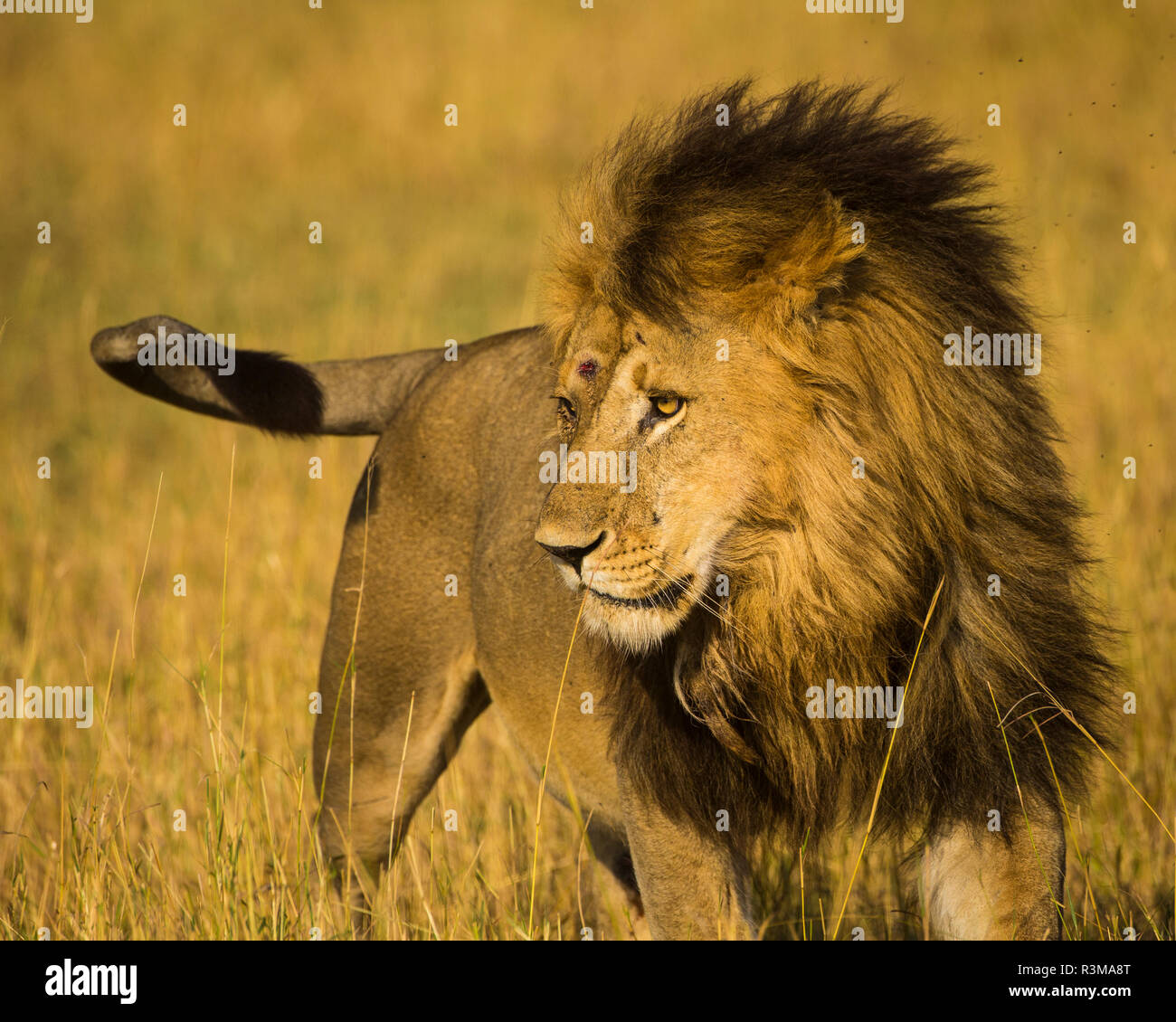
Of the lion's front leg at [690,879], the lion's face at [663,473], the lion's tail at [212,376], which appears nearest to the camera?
the lion's face at [663,473]

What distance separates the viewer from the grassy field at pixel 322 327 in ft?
14.0

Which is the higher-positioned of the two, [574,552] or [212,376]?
[212,376]

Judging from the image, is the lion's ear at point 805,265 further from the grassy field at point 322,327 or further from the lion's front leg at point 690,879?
the lion's front leg at point 690,879

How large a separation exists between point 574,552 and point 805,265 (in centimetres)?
73

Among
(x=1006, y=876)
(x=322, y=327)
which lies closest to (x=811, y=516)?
(x=1006, y=876)

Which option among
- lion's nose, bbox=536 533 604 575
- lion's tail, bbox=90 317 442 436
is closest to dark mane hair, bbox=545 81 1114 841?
lion's nose, bbox=536 533 604 575

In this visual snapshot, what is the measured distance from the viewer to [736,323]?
2.82 meters

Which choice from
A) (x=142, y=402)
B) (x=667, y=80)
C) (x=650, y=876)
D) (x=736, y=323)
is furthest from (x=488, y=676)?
(x=667, y=80)

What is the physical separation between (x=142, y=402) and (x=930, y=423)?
9.50 m

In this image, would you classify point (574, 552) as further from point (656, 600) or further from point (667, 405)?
point (667, 405)

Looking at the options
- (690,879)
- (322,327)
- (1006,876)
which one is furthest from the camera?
(322,327)

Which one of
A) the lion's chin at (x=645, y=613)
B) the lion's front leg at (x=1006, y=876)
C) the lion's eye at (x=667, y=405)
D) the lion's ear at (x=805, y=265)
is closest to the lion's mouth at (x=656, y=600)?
the lion's chin at (x=645, y=613)

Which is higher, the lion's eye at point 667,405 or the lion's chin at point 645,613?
the lion's eye at point 667,405

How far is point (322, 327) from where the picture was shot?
11602 mm
